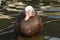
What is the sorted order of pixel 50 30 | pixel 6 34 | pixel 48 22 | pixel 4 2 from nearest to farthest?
1. pixel 6 34
2. pixel 50 30
3. pixel 48 22
4. pixel 4 2

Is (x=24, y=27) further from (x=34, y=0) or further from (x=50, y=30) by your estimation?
(x=34, y=0)

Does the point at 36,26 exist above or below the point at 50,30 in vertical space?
above

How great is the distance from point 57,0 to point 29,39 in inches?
295

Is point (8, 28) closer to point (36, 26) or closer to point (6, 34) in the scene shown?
point (6, 34)

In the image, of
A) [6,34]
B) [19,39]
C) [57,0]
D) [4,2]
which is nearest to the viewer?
[19,39]

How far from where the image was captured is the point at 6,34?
4.82 meters

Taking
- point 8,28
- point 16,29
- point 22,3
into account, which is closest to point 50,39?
point 16,29

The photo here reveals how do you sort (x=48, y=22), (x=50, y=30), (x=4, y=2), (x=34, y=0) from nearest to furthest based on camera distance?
(x=50, y=30) → (x=48, y=22) → (x=34, y=0) → (x=4, y=2)

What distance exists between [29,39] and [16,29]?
13.4 inches

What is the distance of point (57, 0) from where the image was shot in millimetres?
11570

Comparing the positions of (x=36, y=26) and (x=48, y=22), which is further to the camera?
(x=48, y=22)

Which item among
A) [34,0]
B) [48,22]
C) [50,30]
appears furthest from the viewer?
[34,0]

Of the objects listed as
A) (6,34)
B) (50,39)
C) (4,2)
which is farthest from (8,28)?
(4,2)

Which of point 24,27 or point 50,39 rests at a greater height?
point 24,27
